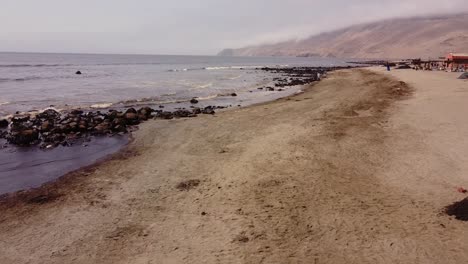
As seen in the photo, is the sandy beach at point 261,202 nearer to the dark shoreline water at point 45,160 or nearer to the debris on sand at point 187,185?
the debris on sand at point 187,185

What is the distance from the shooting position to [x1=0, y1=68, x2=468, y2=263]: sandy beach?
21.6ft

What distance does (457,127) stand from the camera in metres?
14.2

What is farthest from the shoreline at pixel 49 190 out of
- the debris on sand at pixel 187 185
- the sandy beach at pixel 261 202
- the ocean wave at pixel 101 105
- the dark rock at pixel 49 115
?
the ocean wave at pixel 101 105

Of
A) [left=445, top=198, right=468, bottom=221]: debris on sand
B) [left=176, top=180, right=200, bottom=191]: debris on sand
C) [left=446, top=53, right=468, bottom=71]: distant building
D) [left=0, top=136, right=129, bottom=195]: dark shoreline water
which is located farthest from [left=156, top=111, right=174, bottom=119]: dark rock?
[left=446, top=53, right=468, bottom=71]: distant building

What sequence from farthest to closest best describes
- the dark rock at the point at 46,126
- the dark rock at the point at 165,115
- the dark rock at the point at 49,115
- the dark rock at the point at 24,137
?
the dark rock at the point at 165,115 < the dark rock at the point at 49,115 < the dark rock at the point at 46,126 < the dark rock at the point at 24,137

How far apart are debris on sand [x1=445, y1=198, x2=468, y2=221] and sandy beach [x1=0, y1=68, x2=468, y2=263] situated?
8.2 inches

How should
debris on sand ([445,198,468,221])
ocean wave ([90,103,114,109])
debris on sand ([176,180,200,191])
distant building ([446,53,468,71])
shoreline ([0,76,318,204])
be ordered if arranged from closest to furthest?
1. debris on sand ([445,198,468,221])
2. shoreline ([0,76,318,204])
3. debris on sand ([176,180,200,191])
4. ocean wave ([90,103,114,109])
5. distant building ([446,53,468,71])

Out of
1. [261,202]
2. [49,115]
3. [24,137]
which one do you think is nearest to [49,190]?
[261,202]

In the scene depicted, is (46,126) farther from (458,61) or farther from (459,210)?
(458,61)

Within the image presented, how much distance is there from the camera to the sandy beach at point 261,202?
660cm

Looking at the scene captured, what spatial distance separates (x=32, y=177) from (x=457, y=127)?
15.1 metres

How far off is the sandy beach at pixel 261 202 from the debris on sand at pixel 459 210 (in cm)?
21

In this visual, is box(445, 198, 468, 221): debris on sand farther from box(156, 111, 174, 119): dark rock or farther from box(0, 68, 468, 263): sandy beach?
box(156, 111, 174, 119): dark rock

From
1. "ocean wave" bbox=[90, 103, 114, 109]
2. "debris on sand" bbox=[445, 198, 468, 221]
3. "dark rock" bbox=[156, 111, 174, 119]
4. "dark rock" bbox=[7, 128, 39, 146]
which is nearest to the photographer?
"debris on sand" bbox=[445, 198, 468, 221]
